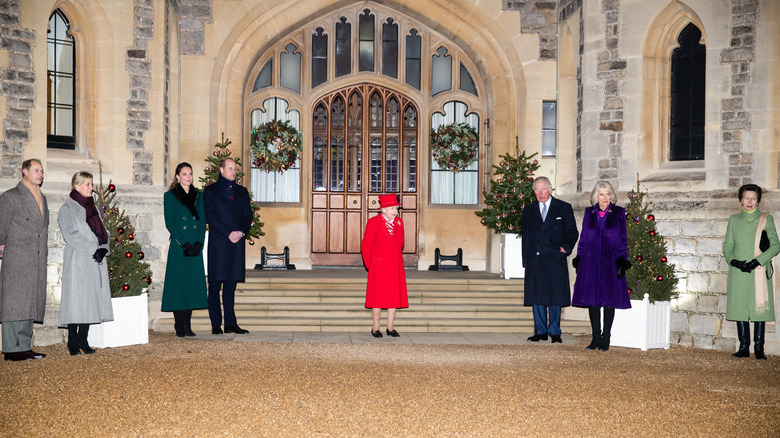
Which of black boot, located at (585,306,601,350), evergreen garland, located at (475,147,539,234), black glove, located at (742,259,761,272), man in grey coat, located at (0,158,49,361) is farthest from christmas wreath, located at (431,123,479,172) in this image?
man in grey coat, located at (0,158,49,361)

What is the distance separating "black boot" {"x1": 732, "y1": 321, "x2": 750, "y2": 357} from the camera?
A: 7531 mm

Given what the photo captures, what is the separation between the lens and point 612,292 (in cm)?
741

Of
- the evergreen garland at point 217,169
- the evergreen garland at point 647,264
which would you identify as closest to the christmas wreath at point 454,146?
the evergreen garland at point 217,169

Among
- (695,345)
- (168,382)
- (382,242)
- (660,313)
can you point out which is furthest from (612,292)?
(168,382)

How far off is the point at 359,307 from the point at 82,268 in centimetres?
334

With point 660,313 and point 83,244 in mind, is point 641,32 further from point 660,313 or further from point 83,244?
point 83,244

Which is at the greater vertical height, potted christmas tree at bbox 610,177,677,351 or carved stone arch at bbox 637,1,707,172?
carved stone arch at bbox 637,1,707,172

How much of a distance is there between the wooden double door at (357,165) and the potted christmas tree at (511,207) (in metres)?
2.05

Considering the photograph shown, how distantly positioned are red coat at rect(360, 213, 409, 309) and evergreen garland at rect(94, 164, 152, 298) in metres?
2.26

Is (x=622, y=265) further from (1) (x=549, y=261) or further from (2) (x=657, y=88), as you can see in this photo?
(2) (x=657, y=88)

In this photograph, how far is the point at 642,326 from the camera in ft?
25.5

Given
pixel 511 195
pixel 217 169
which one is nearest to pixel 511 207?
pixel 511 195

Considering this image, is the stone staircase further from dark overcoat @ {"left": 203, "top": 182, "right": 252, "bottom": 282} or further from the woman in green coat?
the woman in green coat

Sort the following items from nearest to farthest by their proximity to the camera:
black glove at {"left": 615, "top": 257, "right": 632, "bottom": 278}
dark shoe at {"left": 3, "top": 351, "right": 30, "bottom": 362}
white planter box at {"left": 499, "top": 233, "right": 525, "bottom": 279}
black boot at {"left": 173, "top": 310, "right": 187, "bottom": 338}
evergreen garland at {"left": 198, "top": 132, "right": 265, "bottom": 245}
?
dark shoe at {"left": 3, "top": 351, "right": 30, "bottom": 362} → black glove at {"left": 615, "top": 257, "right": 632, "bottom": 278} → black boot at {"left": 173, "top": 310, "right": 187, "bottom": 338} → white planter box at {"left": 499, "top": 233, "right": 525, "bottom": 279} → evergreen garland at {"left": 198, "top": 132, "right": 265, "bottom": 245}
